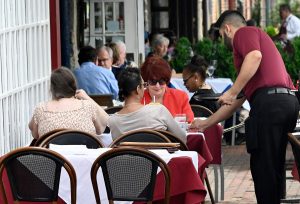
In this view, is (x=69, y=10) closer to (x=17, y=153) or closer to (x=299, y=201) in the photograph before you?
(x=299, y=201)

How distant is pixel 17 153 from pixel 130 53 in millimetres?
10956

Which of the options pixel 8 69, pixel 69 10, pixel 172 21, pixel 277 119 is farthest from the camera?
pixel 172 21

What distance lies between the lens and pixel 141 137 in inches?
352

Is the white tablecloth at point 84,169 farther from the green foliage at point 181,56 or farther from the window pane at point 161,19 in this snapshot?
the window pane at point 161,19

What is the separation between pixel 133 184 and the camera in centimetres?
812

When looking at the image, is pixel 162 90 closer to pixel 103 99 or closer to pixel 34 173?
pixel 103 99

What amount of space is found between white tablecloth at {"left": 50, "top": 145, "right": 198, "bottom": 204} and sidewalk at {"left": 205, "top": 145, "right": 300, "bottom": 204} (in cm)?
346

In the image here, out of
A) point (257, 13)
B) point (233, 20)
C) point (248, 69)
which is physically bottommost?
point (257, 13)

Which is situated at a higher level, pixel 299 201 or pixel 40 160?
pixel 40 160

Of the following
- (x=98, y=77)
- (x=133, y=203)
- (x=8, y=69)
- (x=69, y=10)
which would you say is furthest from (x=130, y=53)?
(x=133, y=203)

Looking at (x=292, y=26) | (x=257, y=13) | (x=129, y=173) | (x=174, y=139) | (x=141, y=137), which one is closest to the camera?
(x=129, y=173)

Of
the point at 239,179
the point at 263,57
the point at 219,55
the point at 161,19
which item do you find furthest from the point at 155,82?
the point at 161,19

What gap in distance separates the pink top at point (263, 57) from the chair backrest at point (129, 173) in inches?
68.8

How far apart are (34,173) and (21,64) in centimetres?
386
